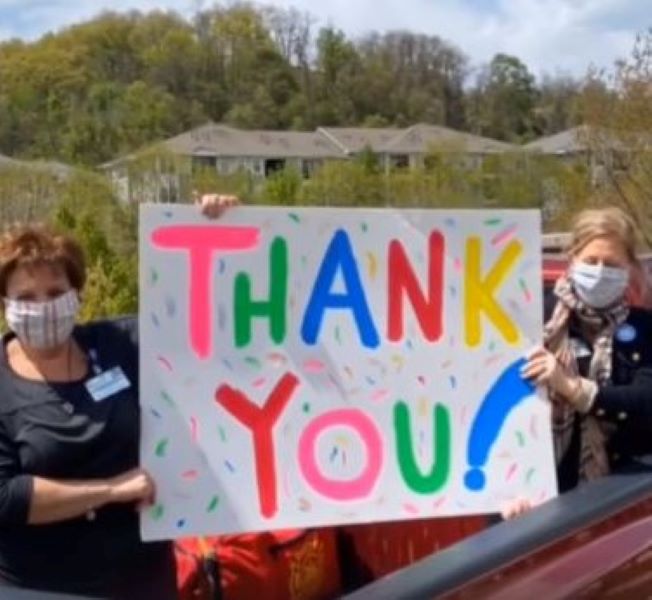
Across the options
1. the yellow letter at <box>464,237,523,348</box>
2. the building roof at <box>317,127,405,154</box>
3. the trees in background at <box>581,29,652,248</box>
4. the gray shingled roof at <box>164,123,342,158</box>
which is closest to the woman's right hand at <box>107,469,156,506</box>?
the yellow letter at <box>464,237,523,348</box>

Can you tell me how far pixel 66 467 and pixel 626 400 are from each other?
108 centimetres

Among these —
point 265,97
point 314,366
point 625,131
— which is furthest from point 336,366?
point 265,97

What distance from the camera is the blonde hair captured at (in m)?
3.08

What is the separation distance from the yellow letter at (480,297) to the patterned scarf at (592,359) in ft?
0.57

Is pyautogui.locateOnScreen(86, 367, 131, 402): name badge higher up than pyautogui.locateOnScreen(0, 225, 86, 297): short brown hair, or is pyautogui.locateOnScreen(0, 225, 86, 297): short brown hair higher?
pyautogui.locateOnScreen(0, 225, 86, 297): short brown hair

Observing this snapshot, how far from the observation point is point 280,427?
2.63 metres

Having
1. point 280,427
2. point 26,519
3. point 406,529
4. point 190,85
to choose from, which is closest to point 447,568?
point 280,427

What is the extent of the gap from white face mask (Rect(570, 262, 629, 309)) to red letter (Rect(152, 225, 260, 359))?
72cm

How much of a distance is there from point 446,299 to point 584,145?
84.0 feet

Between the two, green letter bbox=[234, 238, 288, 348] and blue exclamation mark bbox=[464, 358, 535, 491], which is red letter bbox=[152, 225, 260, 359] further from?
blue exclamation mark bbox=[464, 358, 535, 491]

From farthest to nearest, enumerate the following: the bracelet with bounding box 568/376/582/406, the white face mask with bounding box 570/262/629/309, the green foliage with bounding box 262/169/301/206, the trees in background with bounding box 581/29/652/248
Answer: the green foliage with bounding box 262/169/301/206 → the trees in background with bounding box 581/29/652/248 → the white face mask with bounding box 570/262/629/309 → the bracelet with bounding box 568/376/582/406

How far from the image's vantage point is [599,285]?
302 centimetres

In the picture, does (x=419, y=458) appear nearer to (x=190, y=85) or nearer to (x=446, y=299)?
(x=446, y=299)

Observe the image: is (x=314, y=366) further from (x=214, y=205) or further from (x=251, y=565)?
(x=251, y=565)
